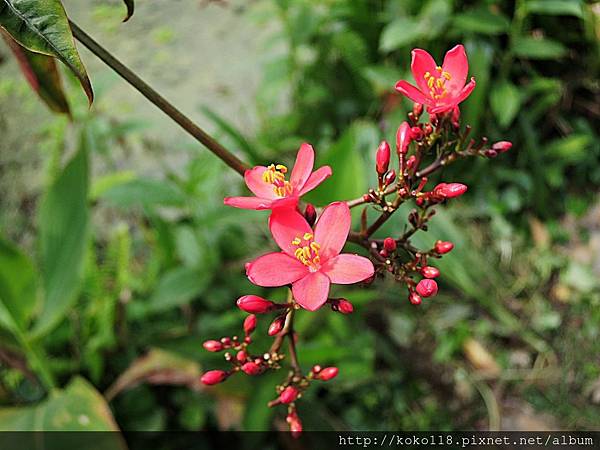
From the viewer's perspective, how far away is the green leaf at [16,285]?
1.27 meters

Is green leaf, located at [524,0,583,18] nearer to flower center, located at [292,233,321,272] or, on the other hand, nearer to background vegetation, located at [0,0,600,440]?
background vegetation, located at [0,0,600,440]

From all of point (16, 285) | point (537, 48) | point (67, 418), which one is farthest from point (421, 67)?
point (537, 48)

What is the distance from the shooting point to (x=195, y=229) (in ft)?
4.88

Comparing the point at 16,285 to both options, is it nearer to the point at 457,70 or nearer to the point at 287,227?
the point at 287,227

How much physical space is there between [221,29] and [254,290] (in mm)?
1480

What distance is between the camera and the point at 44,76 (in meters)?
0.80

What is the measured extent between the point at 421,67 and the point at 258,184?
20 centimetres

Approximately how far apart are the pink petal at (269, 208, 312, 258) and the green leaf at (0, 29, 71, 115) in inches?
13.5

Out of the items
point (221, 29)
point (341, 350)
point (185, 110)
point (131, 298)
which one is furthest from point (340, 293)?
point (221, 29)

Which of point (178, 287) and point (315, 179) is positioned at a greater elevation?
point (315, 179)

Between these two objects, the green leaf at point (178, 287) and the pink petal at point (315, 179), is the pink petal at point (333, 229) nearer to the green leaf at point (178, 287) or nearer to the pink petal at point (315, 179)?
the pink petal at point (315, 179)

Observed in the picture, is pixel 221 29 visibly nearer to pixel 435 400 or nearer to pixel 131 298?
pixel 131 298

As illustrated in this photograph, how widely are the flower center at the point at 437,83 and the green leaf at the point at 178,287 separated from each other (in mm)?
881

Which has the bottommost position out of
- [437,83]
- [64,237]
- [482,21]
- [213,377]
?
[64,237]
